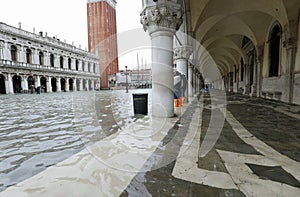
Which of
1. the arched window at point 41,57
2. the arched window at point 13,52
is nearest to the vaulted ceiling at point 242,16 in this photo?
the arched window at point 13,52

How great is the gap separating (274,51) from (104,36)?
48803 millimetres

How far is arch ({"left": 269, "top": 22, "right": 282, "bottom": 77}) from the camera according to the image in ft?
34.5

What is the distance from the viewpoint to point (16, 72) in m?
30.3

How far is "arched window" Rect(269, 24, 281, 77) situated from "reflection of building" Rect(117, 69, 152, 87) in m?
52.5

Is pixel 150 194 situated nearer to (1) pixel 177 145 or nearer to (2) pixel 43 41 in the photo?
(1) pixel 177 145

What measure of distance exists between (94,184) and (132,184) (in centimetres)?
39

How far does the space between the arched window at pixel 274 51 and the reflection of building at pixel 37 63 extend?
115 feet

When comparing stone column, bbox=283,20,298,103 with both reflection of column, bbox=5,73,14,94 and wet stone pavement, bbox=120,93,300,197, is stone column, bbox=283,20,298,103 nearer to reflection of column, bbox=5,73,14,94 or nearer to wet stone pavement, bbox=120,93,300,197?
wet stone pavement, bbox=120,93,300,197

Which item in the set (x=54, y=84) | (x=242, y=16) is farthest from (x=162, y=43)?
(x=54, y=84)

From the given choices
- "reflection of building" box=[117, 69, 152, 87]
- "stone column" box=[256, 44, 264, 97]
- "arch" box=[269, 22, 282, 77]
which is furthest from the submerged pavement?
"reflection of building" box=[117, 69, 152, 87]

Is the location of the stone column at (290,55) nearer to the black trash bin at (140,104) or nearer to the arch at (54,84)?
the black trash bin at (140,104)

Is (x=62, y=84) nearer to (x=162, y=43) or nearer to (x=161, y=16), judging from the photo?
(x=162, y=43)

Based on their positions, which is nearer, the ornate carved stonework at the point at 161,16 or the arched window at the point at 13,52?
the ornate carved stonework at the point at 161,16

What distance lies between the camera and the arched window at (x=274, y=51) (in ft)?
34.6
